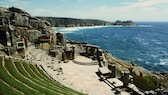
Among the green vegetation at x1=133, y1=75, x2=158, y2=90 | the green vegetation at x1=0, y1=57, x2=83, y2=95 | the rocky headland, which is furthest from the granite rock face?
the green vegetation at x1=133, y1=75, x2=158, y2=90

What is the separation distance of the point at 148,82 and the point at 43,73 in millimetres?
19744

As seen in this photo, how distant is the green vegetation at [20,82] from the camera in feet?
64.5

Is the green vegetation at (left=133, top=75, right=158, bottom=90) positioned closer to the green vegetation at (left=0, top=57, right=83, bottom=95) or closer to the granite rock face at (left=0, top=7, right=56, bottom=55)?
the green vegetation at (left=0, top=57, right=83, bottom=95)

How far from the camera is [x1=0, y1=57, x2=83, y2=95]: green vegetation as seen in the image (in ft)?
64.5

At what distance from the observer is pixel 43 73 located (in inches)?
1155

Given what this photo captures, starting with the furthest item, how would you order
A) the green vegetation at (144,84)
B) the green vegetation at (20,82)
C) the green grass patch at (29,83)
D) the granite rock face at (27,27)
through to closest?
the granite rock face at (27,27) → the green vegetation at (144,84) → the green grass patch at (29,83) → the green vegetation at (20,82)

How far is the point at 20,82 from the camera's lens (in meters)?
21.7

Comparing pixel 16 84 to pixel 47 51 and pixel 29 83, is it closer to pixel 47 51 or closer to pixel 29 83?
pixel 29 83

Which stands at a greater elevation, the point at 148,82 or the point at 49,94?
the point at 49,94

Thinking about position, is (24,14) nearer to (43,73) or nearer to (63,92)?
(43,73)

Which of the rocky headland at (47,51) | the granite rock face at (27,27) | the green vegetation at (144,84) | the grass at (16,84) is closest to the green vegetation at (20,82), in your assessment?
the grass at (16,84)

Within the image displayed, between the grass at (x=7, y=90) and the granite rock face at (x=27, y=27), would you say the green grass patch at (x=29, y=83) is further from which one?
the granite rock face at (x=27, y=27)

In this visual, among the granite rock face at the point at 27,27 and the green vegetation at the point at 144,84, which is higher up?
the granite rock face at the point at 27,27

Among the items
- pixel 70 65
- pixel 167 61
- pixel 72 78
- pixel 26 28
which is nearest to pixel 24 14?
pixel 26 28
